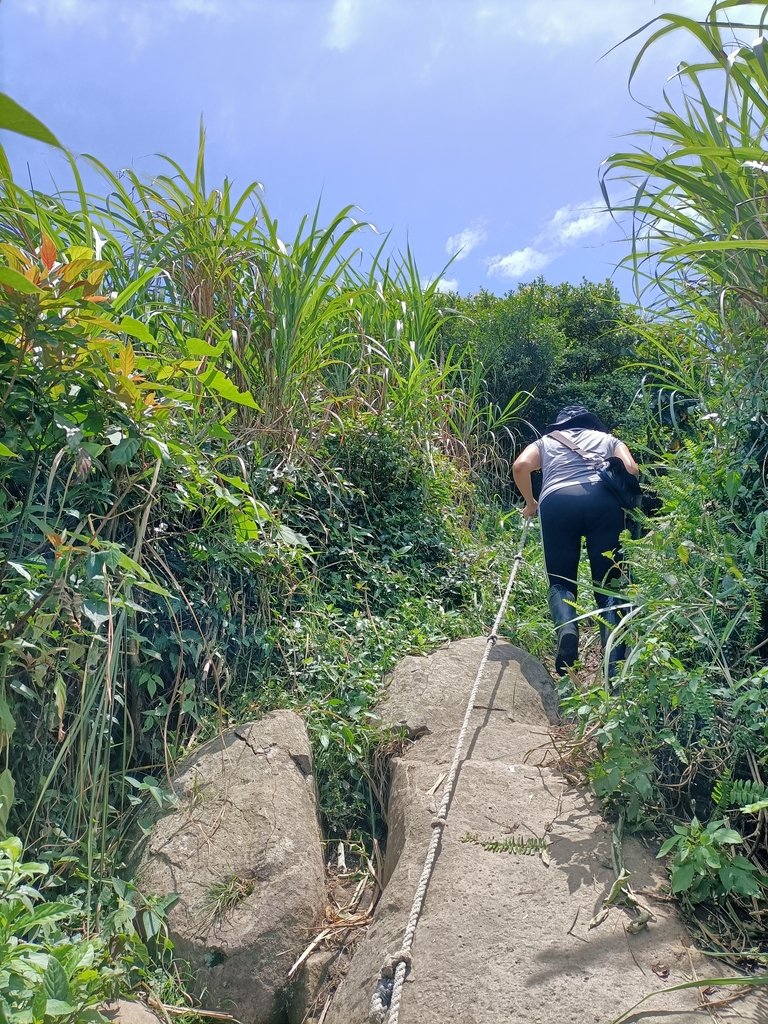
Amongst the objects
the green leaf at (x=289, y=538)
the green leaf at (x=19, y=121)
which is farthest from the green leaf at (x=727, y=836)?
the green leaf at (x=19, y=121)

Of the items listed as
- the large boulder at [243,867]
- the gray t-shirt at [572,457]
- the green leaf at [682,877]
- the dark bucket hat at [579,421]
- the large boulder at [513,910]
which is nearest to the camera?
the large boulder at [513,910]

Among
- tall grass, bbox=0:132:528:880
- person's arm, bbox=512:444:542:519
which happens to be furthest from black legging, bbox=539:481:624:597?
tall grass, bbox=0:132:528:880

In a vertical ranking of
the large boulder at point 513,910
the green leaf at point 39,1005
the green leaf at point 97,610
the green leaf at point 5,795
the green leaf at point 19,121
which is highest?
the green leaf at point 19,121

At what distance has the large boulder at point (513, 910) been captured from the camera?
6.28 feet

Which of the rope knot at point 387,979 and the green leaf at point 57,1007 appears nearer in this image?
the green leaf at point 57,1007

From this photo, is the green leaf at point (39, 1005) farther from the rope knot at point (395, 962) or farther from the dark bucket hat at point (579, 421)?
the dark bucket hat at point (579, 421)

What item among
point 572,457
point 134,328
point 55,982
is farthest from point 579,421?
point 55,982

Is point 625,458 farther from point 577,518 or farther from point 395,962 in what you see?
point 395,962

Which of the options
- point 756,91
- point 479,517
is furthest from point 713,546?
point 479,517

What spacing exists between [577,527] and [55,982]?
2984 millimetres

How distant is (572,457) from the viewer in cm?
416

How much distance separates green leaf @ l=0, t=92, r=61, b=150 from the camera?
346mm

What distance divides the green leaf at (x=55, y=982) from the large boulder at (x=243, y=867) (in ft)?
2.76

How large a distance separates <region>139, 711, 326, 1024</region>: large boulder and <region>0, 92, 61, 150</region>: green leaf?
2652 mm
